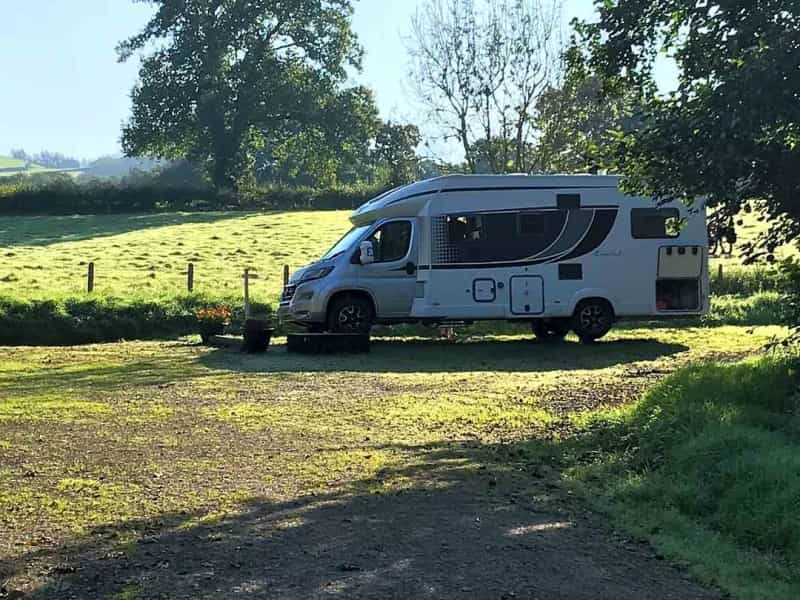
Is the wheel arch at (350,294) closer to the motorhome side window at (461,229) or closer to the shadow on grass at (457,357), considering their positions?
the shadow on grass at (457,357)

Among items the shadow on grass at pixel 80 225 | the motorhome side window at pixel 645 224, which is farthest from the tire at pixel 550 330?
the shadow on grass at pixel 80 225

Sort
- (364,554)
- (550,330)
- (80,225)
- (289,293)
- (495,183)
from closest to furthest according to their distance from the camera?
(364,554), (495,183), (289,293), (550,330), (80,225)

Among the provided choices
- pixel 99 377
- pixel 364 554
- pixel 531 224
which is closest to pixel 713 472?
pixel 364 554

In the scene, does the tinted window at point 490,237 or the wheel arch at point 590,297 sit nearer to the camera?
the tinted window at point 490,237

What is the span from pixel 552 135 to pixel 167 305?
1639 cm

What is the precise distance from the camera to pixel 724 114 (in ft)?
24.5

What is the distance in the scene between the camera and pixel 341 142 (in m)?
51.5

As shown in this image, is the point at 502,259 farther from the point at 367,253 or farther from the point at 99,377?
the point at 99,377

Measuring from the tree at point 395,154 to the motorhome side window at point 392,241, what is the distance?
38.0 metres

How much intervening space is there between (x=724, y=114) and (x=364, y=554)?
504 centimetres

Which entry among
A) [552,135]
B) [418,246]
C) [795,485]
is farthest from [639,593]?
[552,135]

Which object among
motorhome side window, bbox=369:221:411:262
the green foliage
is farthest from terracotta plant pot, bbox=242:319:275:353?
the green foliage

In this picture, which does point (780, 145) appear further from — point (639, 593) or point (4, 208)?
point (4, 208)

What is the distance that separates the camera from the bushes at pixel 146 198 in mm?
45688
